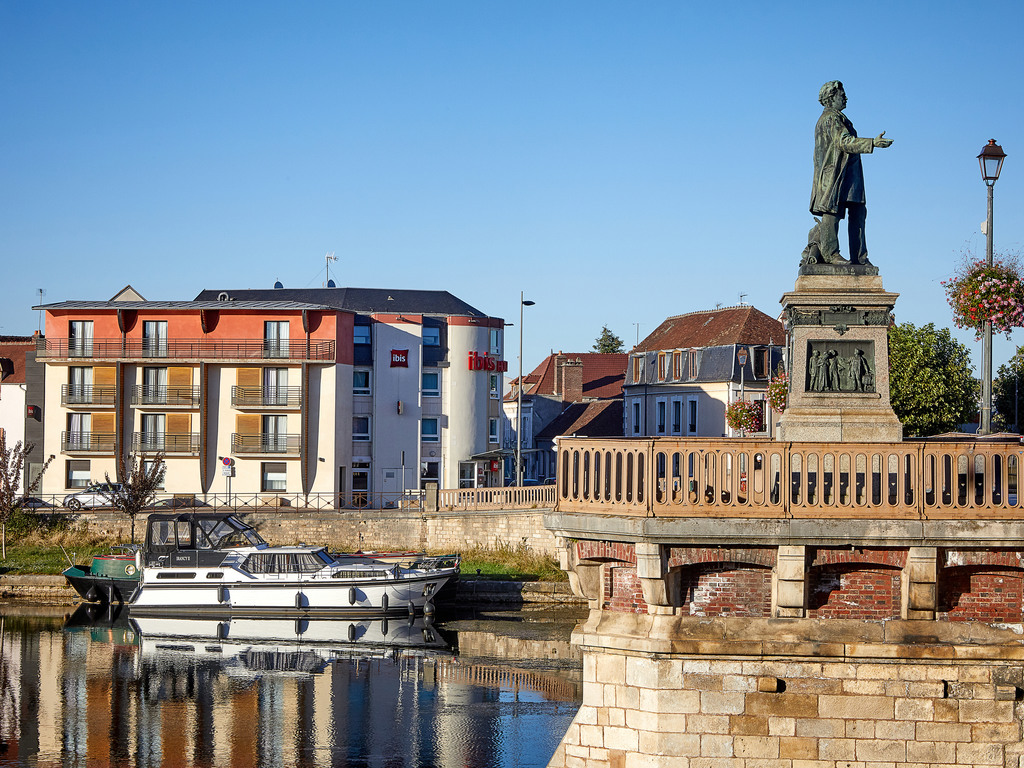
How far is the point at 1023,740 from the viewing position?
9305 mm

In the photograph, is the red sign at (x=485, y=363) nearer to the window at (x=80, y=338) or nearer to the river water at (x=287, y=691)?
the window at (x=80, y=338)

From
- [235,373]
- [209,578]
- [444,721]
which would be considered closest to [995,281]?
[444,721]

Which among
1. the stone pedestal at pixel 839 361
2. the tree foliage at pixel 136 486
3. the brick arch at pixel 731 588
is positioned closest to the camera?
the brick arch at pixel 731 588

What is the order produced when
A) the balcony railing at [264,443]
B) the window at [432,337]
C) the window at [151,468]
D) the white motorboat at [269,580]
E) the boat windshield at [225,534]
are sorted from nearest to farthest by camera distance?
the white motorboat at [269,580], the boat windshield at [225,534], the window at [151,468], the balcony railing at [264,443], the window at [432,337]

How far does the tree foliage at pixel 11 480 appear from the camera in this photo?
41.7 meters

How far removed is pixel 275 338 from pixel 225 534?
15033 mm

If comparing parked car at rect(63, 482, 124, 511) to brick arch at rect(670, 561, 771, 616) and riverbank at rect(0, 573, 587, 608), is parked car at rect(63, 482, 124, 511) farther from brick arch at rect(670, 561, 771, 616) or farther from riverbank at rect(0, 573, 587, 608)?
brick arch at rect(670, 561, 771, 616)

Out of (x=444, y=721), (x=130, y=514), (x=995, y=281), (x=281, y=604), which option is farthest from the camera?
(x=130, y=514)

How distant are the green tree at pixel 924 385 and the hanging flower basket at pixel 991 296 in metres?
19.8

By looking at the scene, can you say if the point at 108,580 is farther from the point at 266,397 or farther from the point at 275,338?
the point at 275,338

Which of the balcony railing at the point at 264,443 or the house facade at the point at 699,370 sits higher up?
the house facade at the point at 699,370

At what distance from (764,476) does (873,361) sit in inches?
98.6

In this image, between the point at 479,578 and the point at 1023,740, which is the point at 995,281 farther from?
the point at 479,578

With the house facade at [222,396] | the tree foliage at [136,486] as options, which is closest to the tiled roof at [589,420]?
the house facade at [222,396]
